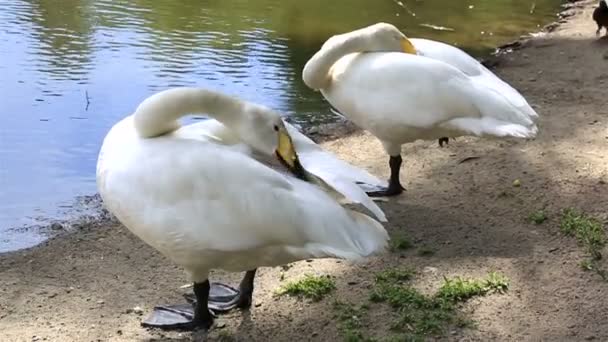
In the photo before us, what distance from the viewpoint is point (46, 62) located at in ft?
31.0

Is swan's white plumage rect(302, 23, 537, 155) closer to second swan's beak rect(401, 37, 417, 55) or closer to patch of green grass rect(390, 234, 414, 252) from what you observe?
second swan's beak rect(401, 37, 417, 55)

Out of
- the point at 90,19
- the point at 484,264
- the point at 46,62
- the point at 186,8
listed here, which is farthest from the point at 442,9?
the point at 484,264

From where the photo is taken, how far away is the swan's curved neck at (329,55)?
235 inches

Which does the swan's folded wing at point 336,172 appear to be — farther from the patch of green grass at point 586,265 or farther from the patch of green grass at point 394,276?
the patch of green grass at point 586,265

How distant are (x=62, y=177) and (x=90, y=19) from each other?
5.18 m

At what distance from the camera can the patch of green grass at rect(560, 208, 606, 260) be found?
4.68 metres

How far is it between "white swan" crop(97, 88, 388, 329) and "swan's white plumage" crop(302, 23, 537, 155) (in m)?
1.48

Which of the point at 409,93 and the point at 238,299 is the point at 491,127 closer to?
the point at 409,93

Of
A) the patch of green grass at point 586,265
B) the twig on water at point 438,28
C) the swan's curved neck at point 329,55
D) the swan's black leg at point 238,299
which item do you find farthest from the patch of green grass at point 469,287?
the twig on water at point 438,28

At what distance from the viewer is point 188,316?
14.6 ft

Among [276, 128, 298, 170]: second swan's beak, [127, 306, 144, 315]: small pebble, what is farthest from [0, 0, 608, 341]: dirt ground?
[276, 128, 298, 170]: second swan's beak

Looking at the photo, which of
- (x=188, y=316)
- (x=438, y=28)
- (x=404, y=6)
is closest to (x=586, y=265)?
(x=188, y=316)

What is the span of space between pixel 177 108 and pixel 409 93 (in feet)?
5.71

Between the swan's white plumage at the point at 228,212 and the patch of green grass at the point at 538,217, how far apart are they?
5.22ft
